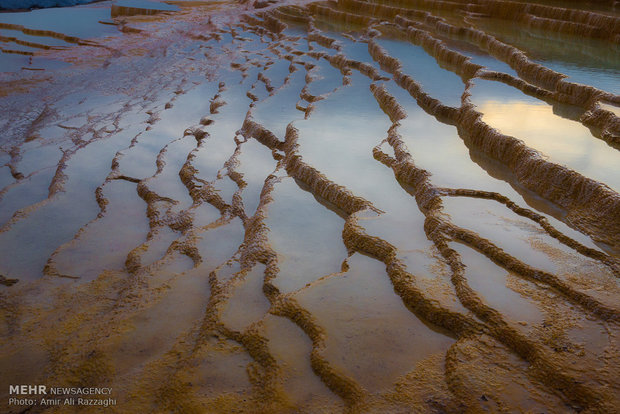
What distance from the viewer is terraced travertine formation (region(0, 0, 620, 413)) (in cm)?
196

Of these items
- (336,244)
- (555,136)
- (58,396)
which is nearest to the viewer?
(58,396)

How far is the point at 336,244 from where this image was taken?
2.96 metres

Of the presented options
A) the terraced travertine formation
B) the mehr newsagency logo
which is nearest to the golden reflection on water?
the terraced travertine formation

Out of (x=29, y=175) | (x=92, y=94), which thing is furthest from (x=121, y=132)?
(x=92, y=94)

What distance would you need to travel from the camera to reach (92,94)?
7.98 metres

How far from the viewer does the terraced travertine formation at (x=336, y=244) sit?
1.96 m

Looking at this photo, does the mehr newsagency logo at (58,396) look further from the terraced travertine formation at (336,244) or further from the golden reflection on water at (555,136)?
the golden reflection on water at (555,136)

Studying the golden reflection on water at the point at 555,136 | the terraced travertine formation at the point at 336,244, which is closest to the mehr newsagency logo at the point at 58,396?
the terraced travertine formation at the point at 336,244

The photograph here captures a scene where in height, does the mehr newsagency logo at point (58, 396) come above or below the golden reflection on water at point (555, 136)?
below

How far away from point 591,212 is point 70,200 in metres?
3.84

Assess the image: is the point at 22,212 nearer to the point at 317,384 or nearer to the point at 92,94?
the point at 317,384

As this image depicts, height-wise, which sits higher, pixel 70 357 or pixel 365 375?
pixel 365 375

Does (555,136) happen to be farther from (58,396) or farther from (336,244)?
(58,396)

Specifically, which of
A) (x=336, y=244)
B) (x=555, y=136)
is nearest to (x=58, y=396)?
(x=336, y=244)
